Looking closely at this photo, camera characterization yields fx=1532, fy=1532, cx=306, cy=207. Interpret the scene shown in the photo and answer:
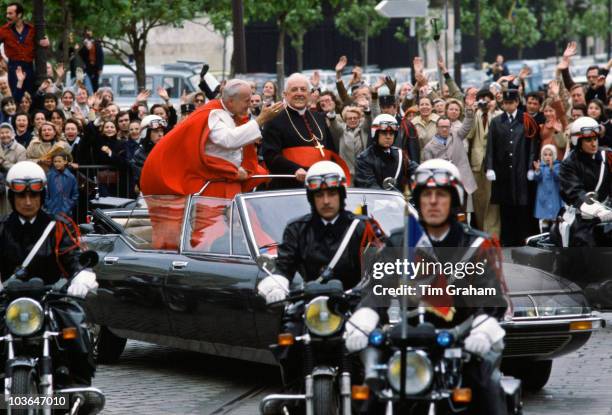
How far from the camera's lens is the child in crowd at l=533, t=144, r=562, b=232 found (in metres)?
18.6

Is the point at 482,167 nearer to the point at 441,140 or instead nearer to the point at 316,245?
the point at 441,140

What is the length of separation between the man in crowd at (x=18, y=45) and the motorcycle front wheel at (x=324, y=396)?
13906mm

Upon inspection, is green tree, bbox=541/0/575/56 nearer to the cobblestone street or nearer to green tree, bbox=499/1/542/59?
green tree, bbox=499/1/542/59

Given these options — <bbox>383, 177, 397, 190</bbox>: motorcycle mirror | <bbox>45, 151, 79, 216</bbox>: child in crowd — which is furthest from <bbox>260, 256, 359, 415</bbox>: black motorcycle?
<bbox>45, 151, 79, 216</bbox>: child in crowd

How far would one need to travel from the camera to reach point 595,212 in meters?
13.3

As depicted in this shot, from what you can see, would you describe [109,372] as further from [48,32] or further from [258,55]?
[258,55]

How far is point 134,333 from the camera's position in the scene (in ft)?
37.4

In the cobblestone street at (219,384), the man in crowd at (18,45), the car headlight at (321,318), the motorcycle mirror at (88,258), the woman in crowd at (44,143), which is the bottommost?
the cobblestone street at (219,384)

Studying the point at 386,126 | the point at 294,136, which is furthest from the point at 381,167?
the point at 294,136

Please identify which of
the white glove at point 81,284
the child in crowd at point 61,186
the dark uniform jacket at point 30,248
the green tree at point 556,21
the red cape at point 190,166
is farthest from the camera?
the green tree at point 556,21

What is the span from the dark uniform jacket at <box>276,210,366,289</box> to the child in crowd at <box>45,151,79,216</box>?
8883 mm

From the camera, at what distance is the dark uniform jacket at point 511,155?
18969 mm

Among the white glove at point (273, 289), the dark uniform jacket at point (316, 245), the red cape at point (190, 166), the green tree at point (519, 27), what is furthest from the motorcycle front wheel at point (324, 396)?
the green tree at point (519, 27)

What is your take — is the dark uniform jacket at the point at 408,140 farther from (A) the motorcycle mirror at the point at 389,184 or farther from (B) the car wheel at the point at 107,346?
(B) the car wheel at the point at 107,346
